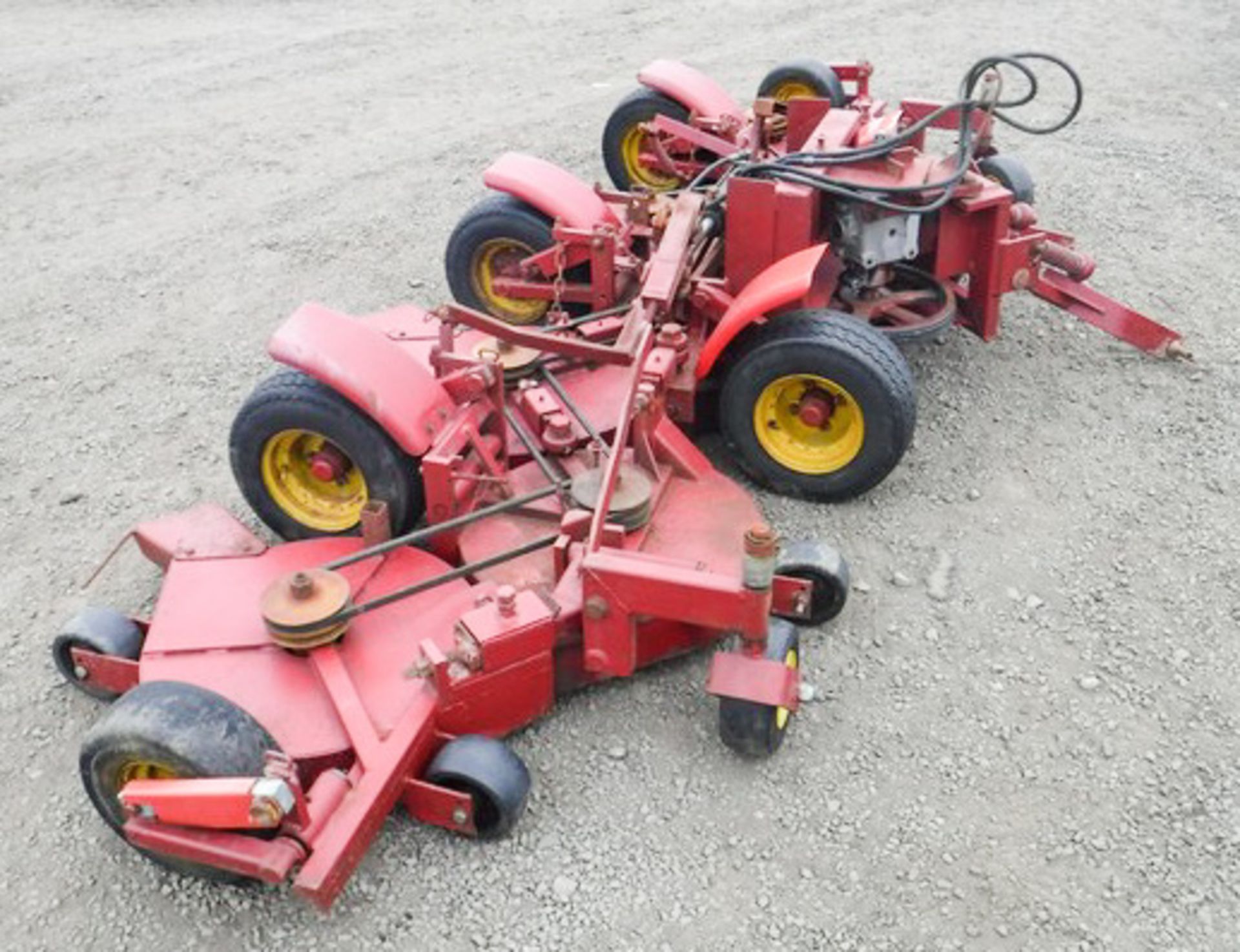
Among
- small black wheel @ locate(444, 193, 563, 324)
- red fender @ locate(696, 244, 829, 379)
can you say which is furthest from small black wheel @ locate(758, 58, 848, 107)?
red fender @ locate(696, 244, 829, 379)

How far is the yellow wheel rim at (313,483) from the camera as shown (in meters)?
3.72

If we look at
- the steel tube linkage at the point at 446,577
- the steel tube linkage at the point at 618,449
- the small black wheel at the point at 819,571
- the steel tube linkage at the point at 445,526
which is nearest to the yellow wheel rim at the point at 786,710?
the small black wheel at the point at 819,571

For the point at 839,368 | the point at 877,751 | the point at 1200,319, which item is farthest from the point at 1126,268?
the point at 877,751

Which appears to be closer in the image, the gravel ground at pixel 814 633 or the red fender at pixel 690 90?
the gravel ground at pixel 814 633

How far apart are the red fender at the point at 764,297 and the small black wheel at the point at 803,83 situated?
8.21 ft

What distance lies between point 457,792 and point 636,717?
0.65m

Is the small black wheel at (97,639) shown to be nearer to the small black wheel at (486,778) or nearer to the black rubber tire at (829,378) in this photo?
the small black wheel at (486,778)

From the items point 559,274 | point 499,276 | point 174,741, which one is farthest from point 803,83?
point 174,741

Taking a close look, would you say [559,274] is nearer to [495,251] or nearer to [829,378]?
[495,251]

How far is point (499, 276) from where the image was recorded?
5176mm

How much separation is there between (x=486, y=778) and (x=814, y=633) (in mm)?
1228

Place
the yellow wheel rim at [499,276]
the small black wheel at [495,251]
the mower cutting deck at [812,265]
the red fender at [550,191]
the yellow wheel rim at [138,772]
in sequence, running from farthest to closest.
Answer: the yellow wheel rim at [499,276] → the small black wheel at [495,251] → the red fender at [550,191] → the mower cutting deck at [812,265] → the yellow wheel rim at [138,772]

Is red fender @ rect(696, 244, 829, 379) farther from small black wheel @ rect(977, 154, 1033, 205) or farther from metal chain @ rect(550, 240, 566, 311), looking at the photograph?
small black wheel @ rect(977, 154, 1033, 205)

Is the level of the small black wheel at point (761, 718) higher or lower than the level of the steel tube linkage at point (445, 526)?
lower
